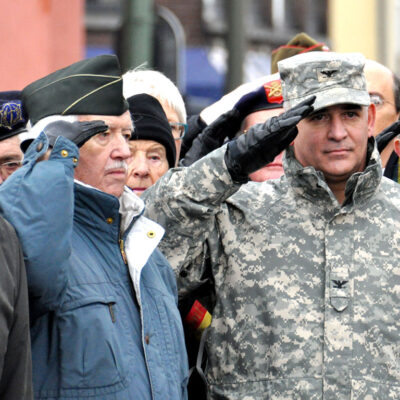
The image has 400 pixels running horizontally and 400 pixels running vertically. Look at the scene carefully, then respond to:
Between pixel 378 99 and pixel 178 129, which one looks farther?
pixel 378 99

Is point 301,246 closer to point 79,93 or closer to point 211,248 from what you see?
point 211,248

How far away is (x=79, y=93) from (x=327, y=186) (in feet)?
2.96

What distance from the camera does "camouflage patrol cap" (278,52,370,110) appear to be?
404 cm

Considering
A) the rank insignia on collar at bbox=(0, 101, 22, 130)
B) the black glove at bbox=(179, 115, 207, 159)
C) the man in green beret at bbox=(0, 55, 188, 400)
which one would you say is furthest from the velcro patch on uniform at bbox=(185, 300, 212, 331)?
the black glove at bbox=(179, 115, 207, 159)

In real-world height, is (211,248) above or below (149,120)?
below

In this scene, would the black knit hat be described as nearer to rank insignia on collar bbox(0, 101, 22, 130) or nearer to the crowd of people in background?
→ the crowd of people in background

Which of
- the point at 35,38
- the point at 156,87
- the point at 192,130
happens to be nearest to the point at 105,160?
the point at 156,87

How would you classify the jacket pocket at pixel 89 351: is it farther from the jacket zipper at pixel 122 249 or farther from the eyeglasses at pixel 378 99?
the eyeglasses at pixel 378 99

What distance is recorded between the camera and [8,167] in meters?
4.25

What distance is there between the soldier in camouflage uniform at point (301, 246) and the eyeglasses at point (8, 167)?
58 cm

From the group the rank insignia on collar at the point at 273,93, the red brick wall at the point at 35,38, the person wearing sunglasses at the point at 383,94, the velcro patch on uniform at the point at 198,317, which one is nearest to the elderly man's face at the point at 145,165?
the rank insignia on collar at the point at 273,93

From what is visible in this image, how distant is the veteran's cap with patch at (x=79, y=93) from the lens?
3.59 m

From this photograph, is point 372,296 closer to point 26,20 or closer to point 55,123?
point 55,123

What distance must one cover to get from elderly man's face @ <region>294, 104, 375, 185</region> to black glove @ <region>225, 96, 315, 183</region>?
0.30 m
